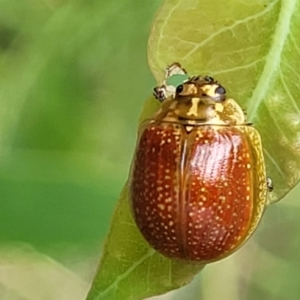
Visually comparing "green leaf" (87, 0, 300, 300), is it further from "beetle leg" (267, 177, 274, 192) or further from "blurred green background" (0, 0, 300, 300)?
"blurred green background" (0, 0, 300, 300)

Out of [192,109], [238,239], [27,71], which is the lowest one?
[238,239]

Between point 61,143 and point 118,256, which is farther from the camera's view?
point 61,143

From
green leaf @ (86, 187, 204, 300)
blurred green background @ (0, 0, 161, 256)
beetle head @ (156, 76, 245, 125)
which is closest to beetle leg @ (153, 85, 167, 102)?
beetle head @ (156, 76, 245, 125)

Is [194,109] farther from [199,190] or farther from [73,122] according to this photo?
[73,122]

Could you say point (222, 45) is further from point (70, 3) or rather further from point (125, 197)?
point (70, 3)

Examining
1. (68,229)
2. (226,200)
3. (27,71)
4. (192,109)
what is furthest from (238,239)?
(27,71)

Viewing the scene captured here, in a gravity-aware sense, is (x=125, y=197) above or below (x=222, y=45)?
below

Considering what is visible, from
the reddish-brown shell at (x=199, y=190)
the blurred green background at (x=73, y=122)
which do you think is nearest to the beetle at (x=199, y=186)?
the reddish-brown shell at (x=199, y=190)
